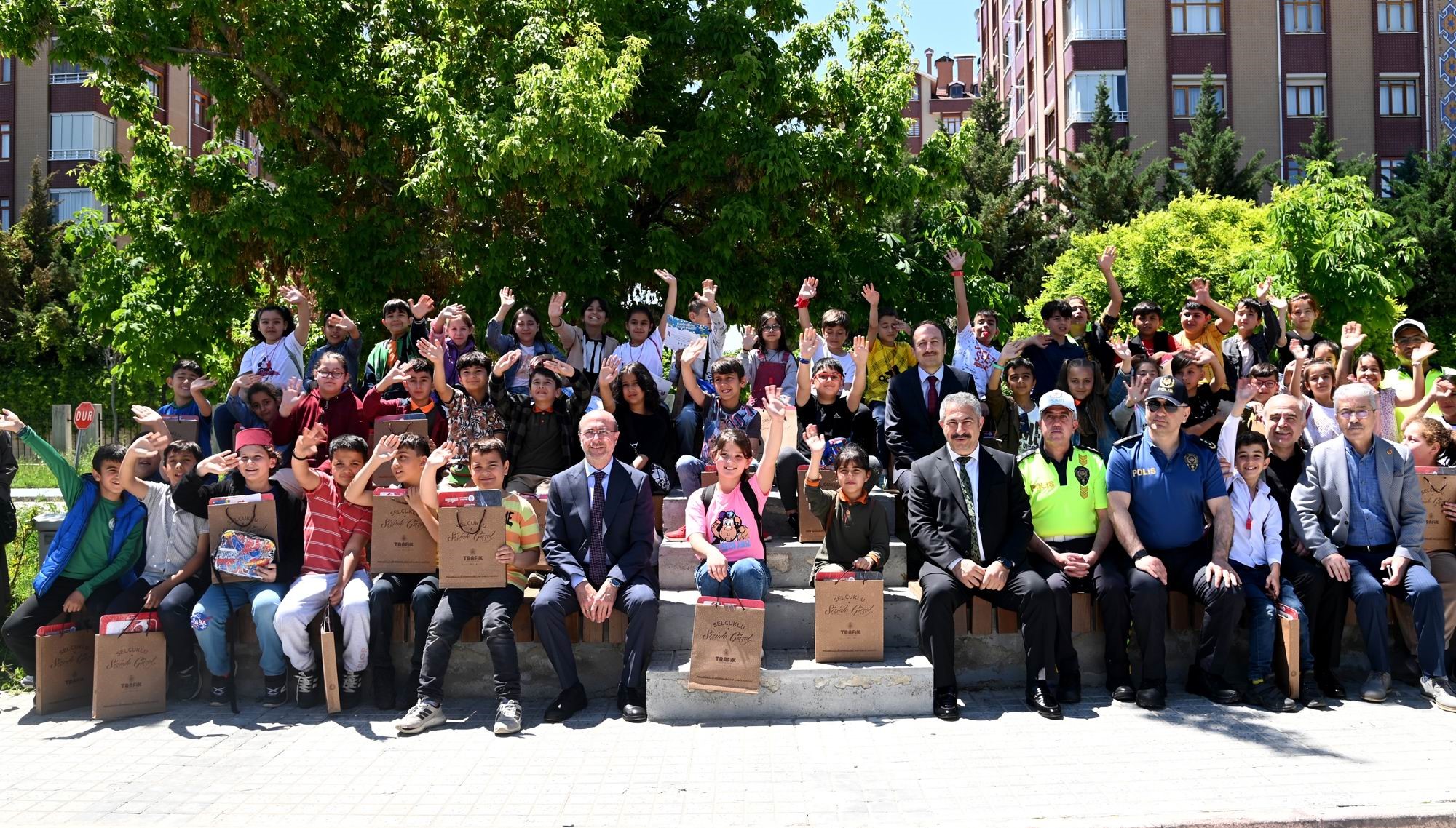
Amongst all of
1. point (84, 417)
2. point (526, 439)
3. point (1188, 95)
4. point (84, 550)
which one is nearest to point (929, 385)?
point (526, 439)

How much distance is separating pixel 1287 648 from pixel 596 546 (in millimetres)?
4348

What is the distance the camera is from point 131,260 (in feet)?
44.2

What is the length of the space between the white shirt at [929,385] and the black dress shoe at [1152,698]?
272cm

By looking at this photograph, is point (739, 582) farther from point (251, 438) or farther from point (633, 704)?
point (251, 438)

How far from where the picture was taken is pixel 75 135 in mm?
39594

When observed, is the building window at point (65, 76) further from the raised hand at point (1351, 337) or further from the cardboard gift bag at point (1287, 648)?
the cardboard gift bag at point (1287, 648)

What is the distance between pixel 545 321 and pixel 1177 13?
3437 cm

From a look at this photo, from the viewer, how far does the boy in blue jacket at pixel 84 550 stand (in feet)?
22.3

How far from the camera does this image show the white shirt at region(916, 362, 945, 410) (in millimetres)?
8219

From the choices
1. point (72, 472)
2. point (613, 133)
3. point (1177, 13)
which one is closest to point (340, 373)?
point (72, 472)

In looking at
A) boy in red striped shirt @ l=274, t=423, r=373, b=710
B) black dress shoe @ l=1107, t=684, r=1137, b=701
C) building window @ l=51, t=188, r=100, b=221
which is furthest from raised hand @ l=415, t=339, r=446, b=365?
building window @ l=51, t=188, r=100, b=221

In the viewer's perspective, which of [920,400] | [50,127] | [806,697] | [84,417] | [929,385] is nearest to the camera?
[806,697]

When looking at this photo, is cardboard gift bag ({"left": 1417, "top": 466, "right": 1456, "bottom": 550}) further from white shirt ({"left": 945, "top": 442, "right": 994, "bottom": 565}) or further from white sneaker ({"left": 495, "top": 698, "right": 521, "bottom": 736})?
white sneaker ({"left": 495, "top": 698, "right": 521, "bottom": 736})

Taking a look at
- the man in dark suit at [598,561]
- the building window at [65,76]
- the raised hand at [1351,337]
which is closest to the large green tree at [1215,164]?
the raised hand at [1351,337]
